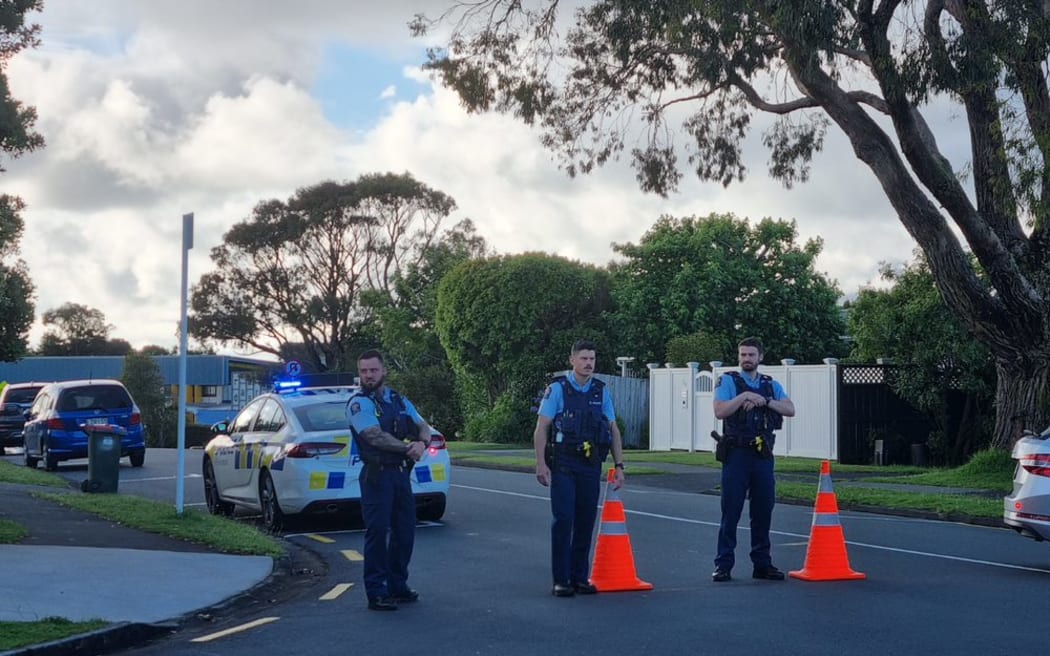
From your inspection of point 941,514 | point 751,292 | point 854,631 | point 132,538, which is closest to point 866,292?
point 751,292

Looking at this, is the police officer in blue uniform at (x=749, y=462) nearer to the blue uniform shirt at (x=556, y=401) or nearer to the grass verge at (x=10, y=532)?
the blue uniform shirt at (x=556, y=401)

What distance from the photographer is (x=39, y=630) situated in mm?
8156

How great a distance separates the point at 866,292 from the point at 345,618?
88.0 ft

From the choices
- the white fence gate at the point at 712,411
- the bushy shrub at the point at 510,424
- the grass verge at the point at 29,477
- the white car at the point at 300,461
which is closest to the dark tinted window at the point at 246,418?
the white car at the point at 300,461

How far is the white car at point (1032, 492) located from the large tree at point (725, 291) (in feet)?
107

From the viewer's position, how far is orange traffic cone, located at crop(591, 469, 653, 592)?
405 inches

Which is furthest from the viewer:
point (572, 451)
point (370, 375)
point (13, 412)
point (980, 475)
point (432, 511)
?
point (13, 412)

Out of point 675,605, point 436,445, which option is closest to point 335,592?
point 675,605

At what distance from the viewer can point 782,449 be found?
2983 centimetres

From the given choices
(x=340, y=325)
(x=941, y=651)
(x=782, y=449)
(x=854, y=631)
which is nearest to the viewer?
(x=941, y=651)

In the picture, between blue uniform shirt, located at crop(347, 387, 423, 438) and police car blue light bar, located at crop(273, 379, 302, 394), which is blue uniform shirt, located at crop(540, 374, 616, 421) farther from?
police car blue light bar, located at crop(273, 379, 302, 394)

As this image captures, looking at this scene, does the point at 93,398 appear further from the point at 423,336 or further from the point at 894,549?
the point at 423,336

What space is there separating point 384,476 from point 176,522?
572 centimetres

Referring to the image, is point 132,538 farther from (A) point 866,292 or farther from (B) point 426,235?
(B) point 426,235
